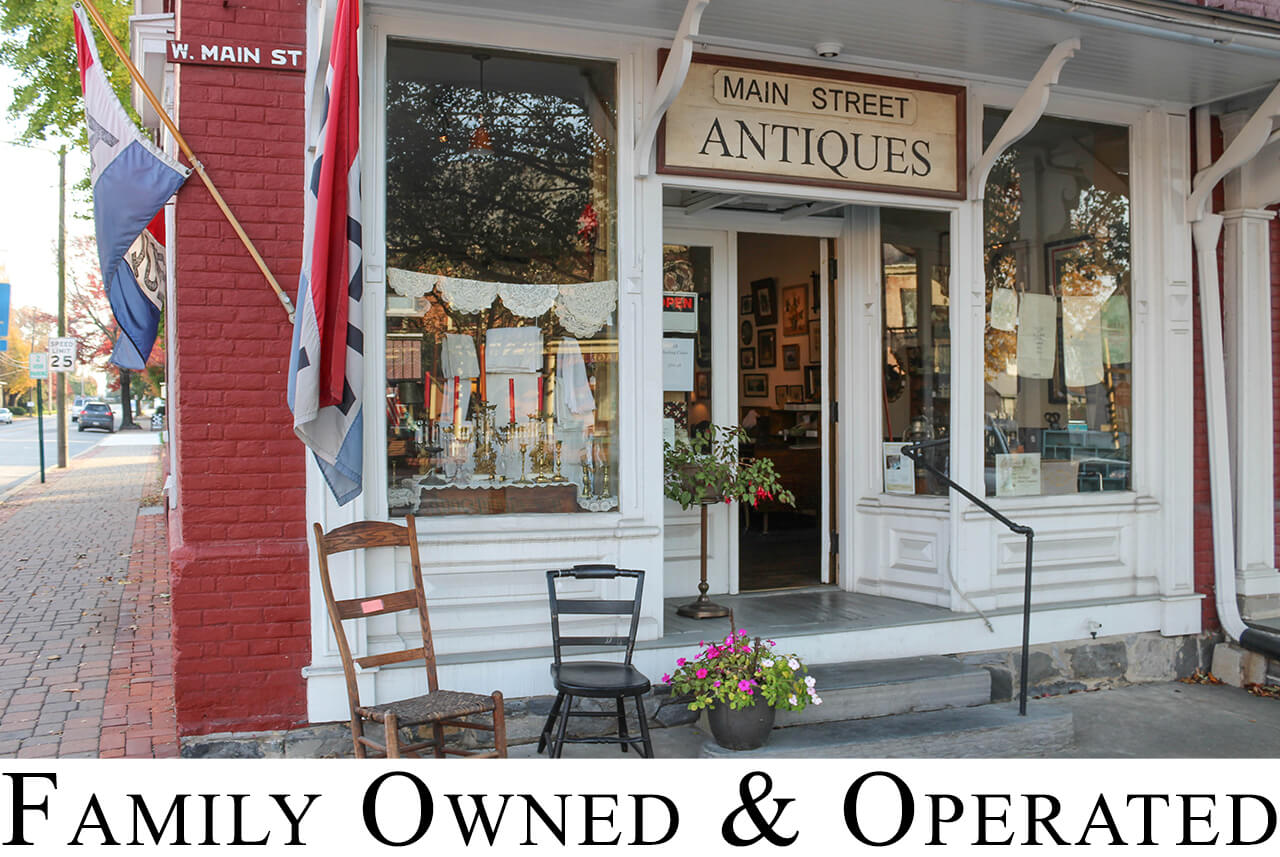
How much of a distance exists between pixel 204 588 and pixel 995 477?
4.65 metres

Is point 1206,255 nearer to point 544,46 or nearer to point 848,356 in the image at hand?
point 848,356

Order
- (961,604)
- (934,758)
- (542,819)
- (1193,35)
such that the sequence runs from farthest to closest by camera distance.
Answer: (961,604)
(1193,35)
(934,758)
(542,819)

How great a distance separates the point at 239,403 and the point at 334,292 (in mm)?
838

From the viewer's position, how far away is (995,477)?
21.1ft

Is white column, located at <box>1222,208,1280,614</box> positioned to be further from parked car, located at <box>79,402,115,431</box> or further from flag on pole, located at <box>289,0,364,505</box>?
parked car, located at <box>79,402,115,431</box>

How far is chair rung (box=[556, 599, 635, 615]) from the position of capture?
479cm

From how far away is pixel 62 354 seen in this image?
68.2 feet

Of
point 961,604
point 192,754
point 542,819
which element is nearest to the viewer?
point 542,819

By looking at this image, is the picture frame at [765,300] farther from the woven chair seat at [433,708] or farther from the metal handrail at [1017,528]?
the woven chair seat at [433,708]

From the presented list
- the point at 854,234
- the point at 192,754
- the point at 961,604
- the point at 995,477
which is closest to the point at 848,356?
the point at 854,234

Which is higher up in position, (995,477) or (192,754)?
(995,477)

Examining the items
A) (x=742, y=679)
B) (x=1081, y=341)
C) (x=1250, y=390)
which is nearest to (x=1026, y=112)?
(x=1081, y=341)

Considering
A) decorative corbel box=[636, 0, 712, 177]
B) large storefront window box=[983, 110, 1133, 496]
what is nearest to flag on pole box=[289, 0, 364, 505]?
decorative corbel box=[636, 0, 712, 177]

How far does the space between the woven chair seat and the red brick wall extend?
0.81 m
